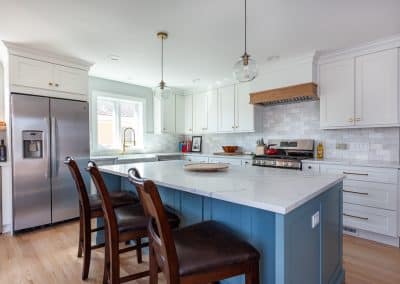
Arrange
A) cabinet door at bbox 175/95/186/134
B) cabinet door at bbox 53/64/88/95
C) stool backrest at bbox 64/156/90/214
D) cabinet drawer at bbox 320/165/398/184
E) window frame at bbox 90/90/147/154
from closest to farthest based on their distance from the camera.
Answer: stool backrest at bbox 64/156/90/214 → cabinet drawer at bbox 320/165/398/184 → cabinet door at bbox 53/64/88/95 → window frame at bbox 90/90/147/154 → cabinet door at bbox 175/95/186/134

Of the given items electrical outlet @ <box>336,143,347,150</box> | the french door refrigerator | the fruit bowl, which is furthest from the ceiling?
the fruit bowl

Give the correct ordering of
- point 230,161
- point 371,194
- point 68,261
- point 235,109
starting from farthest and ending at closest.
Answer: point 235,109 < point 230,161 < point 371,194 < point 68,261

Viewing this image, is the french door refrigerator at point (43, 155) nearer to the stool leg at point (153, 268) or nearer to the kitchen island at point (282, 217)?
the kitchen island at point (282, 217)

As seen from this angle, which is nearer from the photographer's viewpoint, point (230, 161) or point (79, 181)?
point (79, 181)

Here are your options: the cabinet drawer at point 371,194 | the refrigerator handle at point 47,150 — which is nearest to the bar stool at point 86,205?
the refrigerator handle at point 47,150

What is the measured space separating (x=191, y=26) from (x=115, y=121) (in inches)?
111

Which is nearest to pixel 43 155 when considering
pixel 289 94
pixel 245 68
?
pixel 245 68

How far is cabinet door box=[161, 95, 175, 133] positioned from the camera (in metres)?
4.91

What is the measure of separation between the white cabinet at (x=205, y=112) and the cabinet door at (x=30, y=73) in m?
2.87

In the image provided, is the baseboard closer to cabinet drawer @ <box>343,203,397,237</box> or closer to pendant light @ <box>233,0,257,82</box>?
cabinet drawer @ <box>343,203,397,237</box>

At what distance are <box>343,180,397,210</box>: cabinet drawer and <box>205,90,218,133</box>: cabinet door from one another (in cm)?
264

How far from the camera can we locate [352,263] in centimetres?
215

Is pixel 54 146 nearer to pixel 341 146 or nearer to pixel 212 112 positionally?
pixel 212 112

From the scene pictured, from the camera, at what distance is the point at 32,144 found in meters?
2.92
